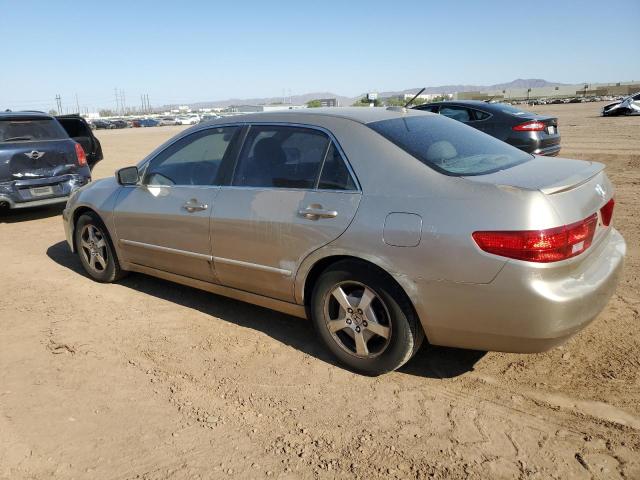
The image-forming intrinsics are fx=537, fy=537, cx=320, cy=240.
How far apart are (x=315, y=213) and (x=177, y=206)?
4.68ft

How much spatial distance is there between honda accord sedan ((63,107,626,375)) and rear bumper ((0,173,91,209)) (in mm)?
4573

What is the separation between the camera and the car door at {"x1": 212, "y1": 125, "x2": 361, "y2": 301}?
3.33m

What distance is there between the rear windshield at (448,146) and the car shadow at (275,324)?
4.16ft

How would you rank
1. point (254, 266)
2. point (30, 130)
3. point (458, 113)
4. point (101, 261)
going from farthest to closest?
point (458, 113) → point (30, 130) → point (101, 261) → point (254, 266)

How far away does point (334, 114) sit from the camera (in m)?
3.63

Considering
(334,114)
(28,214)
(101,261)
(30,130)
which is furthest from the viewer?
(28,214)

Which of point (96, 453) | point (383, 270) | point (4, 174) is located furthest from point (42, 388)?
point (4, 174)

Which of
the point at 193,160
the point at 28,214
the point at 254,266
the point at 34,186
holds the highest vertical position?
the point at 193,160

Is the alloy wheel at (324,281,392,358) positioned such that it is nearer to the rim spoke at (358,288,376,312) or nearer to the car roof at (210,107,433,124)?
the rim spoke at (358,288,376,312)

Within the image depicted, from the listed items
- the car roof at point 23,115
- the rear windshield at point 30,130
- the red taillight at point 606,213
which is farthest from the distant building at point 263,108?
the car roof at point 23,115

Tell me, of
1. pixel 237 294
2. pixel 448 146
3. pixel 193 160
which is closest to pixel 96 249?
pixel 193 160

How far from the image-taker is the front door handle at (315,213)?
10.7 ft

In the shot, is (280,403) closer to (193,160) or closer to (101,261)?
(193,160)

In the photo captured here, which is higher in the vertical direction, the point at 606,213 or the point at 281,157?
the point at 281,157
